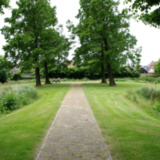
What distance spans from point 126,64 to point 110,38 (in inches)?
162

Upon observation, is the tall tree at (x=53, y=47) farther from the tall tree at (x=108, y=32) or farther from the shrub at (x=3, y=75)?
the shrub at (x=3, y=75)

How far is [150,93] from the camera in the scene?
47.6ft

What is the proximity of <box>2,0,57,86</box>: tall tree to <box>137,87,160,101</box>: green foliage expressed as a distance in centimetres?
1256

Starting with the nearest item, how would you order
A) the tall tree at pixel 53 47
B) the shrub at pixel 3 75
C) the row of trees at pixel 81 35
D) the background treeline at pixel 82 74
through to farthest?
1. the row of trees at pixel 81 35
2. the tall tree at pixel 53 47
3. the shrub at pixel 3 75
4. the background treeline at pixel 82 74

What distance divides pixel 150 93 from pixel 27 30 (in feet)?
57.7

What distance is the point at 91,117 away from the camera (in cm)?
776

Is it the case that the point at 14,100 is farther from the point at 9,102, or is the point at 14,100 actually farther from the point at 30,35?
the point at 30,35

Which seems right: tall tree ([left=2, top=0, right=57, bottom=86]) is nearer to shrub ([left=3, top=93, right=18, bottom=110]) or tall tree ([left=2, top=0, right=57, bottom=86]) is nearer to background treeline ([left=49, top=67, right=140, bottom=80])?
shrub ([left=3, top=93, right=18, bottom=110])

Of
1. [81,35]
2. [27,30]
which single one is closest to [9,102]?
[81,35]

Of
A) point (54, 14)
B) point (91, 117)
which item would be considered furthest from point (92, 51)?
point (91, 117)

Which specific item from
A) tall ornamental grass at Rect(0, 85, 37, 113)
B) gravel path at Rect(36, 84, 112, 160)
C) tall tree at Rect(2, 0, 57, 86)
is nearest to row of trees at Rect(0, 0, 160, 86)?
tall tree at Rect(2, 0, 57, 86)

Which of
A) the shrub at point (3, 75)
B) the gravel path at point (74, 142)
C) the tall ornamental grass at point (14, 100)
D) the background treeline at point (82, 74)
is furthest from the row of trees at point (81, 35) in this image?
the background treeline at point (82, 74)

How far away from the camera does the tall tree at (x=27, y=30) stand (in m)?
22.3

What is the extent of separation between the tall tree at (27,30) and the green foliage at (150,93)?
494 inches
